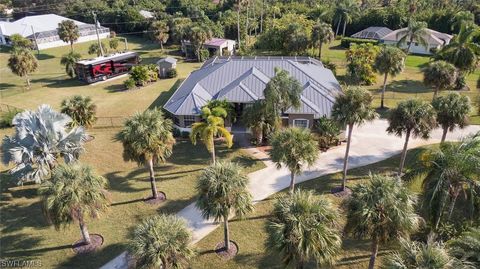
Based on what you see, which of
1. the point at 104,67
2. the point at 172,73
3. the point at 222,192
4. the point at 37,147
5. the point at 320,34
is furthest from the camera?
the point at 320,34

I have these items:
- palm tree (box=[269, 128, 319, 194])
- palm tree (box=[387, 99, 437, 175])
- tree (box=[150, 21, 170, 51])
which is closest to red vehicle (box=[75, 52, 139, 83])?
tree (box=[150, 21, 170, 51])

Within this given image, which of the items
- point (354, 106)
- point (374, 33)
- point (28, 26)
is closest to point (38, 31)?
point (28, 26)

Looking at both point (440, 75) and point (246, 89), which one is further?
point (246, 89)

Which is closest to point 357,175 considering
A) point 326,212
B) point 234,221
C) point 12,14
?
point 234,221

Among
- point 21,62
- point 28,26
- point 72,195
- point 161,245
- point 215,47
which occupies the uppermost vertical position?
point 28,26

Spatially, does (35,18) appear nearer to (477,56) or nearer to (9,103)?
(9,103)

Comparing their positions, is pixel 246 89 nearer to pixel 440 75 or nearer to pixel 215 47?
pixel 440 75

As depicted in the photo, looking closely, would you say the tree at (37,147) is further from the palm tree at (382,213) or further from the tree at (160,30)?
the tree at (160,30)
